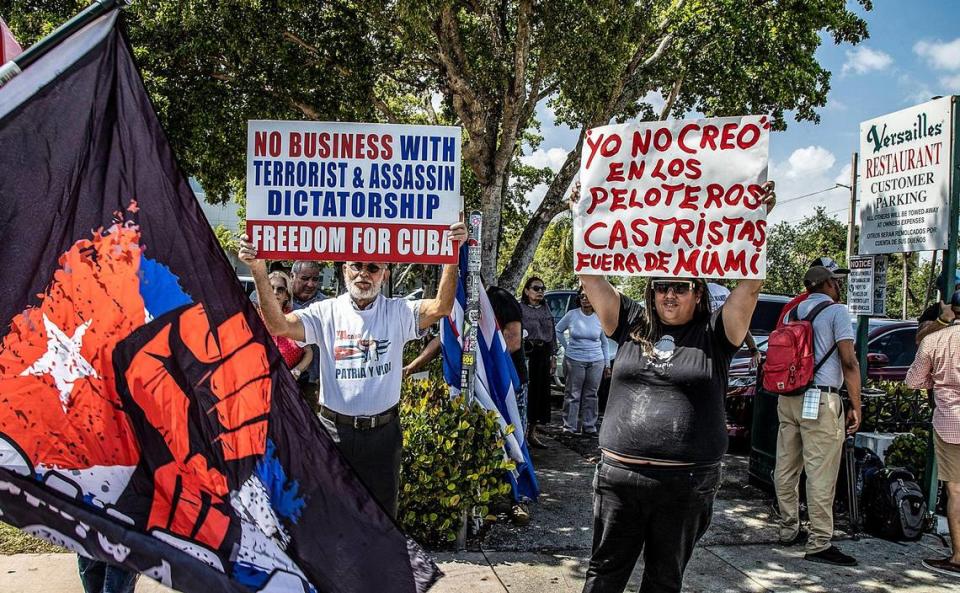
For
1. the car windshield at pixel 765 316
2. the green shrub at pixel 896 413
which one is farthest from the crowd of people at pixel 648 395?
the car windshield at pixel 765 316

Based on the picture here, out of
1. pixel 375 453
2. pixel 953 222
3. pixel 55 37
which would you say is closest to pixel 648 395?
pixel 375 453

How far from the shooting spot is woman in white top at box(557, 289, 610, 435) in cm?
903

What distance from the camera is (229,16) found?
9.59 m

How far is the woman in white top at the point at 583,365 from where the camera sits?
29.6ft

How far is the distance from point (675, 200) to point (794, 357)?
239cm

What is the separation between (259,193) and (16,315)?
6.33ft

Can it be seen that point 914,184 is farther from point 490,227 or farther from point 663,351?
point 490,227

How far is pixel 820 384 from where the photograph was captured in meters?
5.17

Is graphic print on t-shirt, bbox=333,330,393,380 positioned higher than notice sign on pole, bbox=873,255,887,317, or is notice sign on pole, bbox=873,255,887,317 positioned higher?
notice sign on pole, bbox=873,255,887,317

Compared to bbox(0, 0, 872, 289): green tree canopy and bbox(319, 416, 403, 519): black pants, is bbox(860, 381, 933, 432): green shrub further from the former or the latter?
bbox(0, 0, 872, 289): green tree canopy

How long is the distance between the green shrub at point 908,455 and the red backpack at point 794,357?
1.81m

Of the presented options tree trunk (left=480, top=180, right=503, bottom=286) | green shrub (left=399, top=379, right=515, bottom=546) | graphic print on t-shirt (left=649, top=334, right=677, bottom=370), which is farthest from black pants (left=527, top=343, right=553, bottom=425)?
graphic print on t-shirt (left=649, top=334, right=677, bottom=370)

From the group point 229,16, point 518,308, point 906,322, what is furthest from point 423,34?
point 906,322

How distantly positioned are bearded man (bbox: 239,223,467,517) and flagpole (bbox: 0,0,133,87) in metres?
1.28
